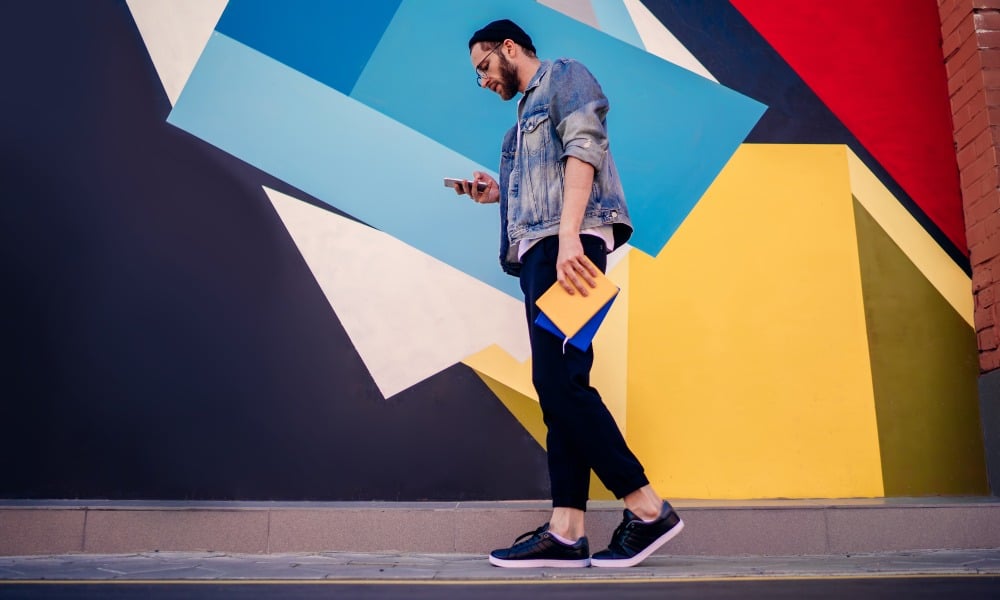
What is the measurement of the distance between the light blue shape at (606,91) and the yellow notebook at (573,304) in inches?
45.9

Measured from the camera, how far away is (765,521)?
2264 mm

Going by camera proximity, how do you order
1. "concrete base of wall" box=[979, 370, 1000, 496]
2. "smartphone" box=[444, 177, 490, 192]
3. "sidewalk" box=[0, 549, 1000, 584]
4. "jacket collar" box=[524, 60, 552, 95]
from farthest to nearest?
"concrete base of wall" box=[979, 370, 1000, 496], "smartphone" box=[444, 177, 490, 192], "jacket collar" box=[524, 60, 552, 95], "sidewalk" box=[0, 549, 1000, 584]

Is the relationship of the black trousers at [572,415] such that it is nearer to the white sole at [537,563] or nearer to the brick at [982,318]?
the white sole at [537,563]

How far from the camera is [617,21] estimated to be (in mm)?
3113

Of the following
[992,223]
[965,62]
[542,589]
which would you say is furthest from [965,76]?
[542,589]

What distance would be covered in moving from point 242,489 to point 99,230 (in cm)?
→ 110

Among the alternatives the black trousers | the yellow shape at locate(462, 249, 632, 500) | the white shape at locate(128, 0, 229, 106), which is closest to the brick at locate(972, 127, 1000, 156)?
the yellow shape at locate(462, 249, 632, 500)

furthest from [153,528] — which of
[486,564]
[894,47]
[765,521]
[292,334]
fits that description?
[894,47]

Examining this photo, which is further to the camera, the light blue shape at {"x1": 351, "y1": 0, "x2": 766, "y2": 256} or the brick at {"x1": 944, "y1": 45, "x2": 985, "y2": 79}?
the light blue shape at {"x1": 351, "y1": 0, "x2": 766, "y2": 256}

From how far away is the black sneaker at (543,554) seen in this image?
1889 millimetres

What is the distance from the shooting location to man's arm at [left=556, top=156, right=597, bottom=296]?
1866 mm

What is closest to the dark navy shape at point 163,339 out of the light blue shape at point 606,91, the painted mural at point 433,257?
the painted mural at point 433,257

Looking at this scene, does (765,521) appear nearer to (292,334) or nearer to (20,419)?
(292,334)

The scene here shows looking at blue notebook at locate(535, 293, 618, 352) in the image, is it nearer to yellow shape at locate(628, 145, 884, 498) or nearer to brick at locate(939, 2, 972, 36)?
yellow shape at locate(628, 145, 884, 498)
